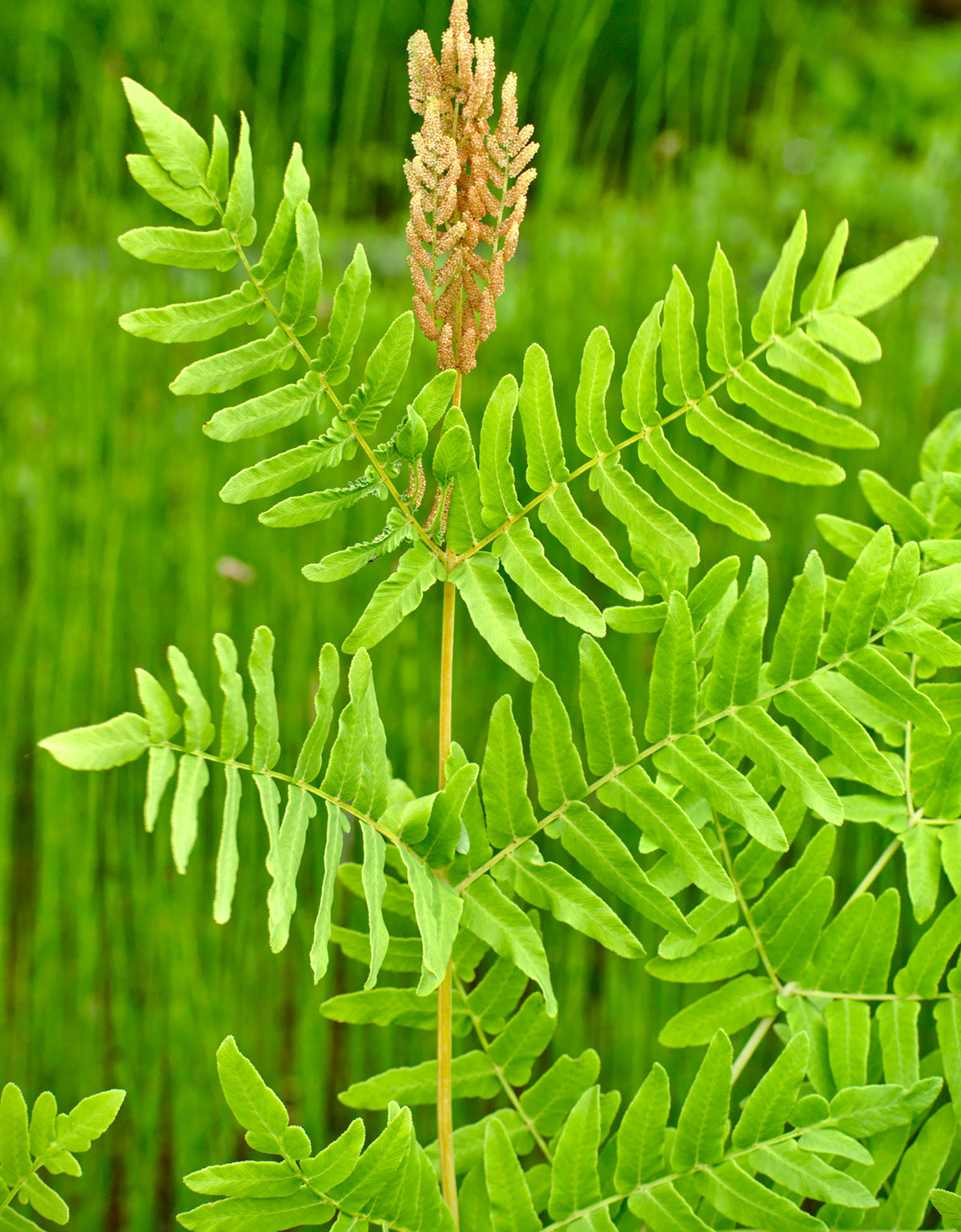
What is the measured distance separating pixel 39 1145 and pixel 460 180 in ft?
1.51

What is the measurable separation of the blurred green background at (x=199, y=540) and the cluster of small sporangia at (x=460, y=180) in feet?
1.91

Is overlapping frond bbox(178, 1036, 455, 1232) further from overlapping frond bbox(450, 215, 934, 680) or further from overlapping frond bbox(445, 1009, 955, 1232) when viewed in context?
overlapping frond bbox(450, 215, 934, 680)

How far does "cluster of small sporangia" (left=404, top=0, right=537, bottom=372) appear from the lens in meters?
0.38

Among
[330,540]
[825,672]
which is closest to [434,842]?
[825,672]

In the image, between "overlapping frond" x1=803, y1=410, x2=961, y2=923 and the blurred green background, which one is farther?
the blurred green background

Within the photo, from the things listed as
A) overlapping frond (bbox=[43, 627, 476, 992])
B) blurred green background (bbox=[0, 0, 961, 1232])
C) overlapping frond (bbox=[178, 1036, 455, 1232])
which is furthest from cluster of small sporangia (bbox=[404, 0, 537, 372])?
blurred green background (bbox=[0, 0, 961, 1232])

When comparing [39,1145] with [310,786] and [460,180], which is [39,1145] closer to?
[310,786]

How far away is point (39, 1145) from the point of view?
43 centimetres

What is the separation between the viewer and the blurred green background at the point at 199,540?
0.92 meters

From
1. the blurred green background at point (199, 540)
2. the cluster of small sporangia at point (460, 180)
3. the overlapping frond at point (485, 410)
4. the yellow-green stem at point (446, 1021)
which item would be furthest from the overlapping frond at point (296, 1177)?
the blurred green background at point (199, 540)

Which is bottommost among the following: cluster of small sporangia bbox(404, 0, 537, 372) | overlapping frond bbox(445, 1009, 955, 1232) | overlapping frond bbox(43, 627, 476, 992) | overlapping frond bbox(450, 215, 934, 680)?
overlapping frond bbox(445, 1009, 955, 1232)

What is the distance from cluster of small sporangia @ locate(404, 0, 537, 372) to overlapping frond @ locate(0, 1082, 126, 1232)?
0.36m

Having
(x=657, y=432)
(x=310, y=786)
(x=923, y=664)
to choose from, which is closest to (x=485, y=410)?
(x=657, y=432)

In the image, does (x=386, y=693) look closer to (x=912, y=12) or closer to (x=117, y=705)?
(x=117, y=705)
